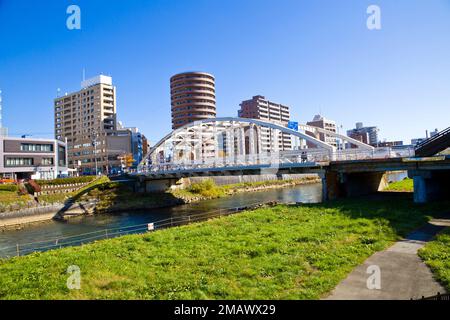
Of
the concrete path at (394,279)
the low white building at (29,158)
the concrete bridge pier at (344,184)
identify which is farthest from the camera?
the low white building at (29,158)

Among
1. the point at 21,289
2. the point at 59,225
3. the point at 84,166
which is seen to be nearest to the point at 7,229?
the point at 59,225

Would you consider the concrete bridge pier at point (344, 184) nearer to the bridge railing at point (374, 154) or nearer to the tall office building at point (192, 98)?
the bridge railing at point (374, 154)

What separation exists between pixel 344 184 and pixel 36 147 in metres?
67.7

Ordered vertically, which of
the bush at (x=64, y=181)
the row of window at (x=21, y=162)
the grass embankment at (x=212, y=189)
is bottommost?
the grass embankment at (x=212, y=189)

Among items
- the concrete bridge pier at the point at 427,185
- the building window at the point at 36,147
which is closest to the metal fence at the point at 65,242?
the concrete bridge pier at the point at 427,185

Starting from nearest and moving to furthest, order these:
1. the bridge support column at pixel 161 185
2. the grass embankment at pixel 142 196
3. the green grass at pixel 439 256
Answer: the green grass at pixel 439 256 < the grass embankment at pixel 142 196 < the bridge support column at pixel 161 185

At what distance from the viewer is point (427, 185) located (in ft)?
90.8

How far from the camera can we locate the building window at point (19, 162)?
6533cm

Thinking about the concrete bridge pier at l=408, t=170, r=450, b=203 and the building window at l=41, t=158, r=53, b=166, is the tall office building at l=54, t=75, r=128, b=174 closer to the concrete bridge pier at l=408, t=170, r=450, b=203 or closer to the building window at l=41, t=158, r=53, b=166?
the building window at l=41, t=158, r=53, b=166

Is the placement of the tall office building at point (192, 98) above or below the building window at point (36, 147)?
above

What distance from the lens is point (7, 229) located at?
39.0m

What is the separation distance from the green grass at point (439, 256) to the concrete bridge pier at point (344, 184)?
18.8 m
